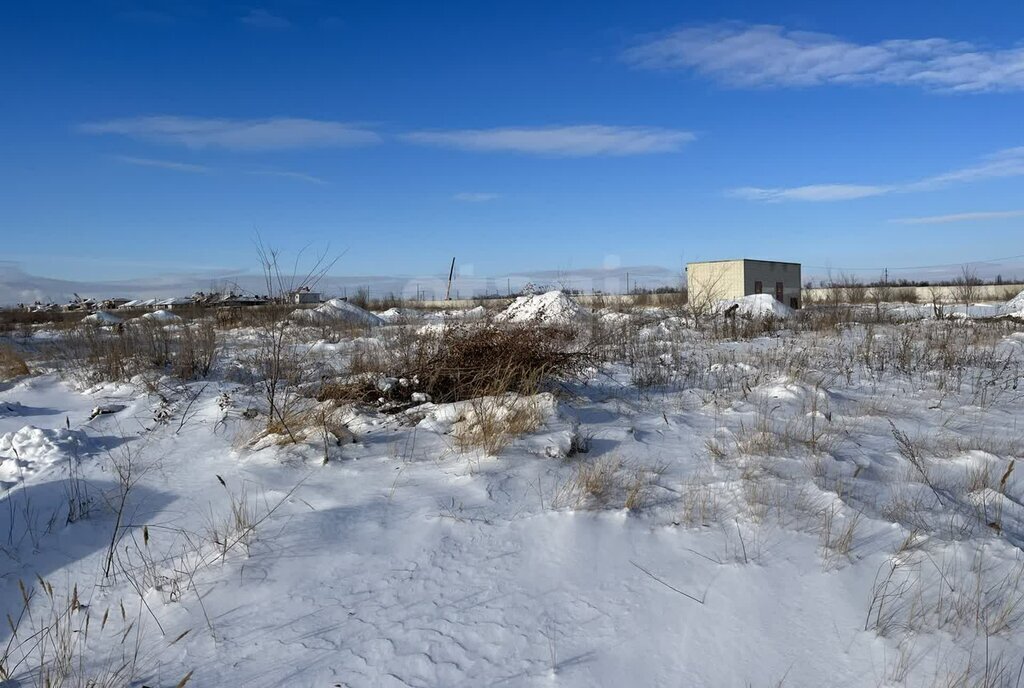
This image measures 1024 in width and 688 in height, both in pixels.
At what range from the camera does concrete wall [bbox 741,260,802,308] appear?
23328 mm

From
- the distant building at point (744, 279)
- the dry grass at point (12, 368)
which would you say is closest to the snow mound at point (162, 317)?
the dry grass at point (12, 368)

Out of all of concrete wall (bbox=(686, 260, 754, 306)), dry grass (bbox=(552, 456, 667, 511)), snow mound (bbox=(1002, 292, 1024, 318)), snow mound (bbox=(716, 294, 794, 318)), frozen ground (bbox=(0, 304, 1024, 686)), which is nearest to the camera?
frozen ground (bbox=(0, 304, 1024, 686))

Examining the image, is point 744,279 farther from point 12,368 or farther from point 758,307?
point 12,368

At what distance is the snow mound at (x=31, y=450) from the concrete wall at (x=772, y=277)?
858 inches

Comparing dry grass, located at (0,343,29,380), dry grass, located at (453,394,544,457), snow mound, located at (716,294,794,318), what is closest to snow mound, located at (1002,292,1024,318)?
snow mound, located at (716,294,794,318)

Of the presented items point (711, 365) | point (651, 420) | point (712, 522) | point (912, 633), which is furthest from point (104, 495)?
point (711, 365)

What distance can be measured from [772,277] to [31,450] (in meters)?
24.3

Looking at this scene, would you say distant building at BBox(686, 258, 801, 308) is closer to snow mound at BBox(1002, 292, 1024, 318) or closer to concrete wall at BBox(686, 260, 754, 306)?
concrete wall at BBox(686, 260, 754, 306)

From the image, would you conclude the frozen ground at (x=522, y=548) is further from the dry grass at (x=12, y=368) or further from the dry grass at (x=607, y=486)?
the dry grass at (x=12, y=368)

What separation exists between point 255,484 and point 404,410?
1504 mm

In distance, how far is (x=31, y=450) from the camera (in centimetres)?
426

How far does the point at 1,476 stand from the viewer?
404cm

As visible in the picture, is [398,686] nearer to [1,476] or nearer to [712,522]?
[712,522]

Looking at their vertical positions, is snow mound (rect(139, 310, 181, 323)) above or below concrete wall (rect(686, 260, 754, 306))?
below
